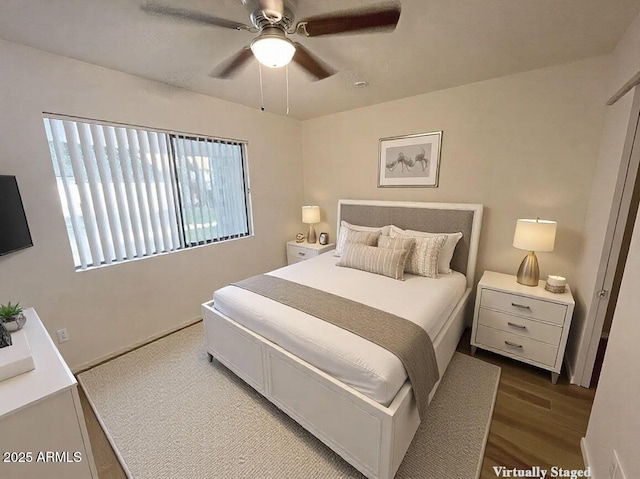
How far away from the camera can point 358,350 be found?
1.37 m

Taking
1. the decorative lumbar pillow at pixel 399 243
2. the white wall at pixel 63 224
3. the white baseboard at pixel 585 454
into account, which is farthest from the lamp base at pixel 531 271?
the white wall at pixel 63 224

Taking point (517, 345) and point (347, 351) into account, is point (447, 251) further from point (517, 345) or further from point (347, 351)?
point (347, 351)

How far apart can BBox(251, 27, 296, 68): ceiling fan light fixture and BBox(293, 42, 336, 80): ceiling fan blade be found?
140 millimetres

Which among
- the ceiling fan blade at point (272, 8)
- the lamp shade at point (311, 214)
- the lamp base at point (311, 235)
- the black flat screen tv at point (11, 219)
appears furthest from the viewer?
the lamp base at point (311, 235)

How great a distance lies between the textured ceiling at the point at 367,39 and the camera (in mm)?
1409

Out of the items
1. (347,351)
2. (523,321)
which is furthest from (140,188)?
(523,321)

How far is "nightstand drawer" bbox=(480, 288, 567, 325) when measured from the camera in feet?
6.43

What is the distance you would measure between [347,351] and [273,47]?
5.19 ft

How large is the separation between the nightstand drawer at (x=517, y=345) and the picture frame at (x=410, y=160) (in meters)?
1.52

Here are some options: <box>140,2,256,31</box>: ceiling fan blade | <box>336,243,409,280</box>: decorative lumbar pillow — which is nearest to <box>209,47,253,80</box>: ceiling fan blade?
<box>140,2,256,31</box>: ceiling fan blade

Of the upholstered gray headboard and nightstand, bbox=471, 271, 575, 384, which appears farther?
the upholstered gray headboard

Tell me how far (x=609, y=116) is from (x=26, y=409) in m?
3.74

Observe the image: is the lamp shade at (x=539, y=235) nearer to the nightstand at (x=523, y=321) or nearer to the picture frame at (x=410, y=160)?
the nightstand at (x=523, y=321)

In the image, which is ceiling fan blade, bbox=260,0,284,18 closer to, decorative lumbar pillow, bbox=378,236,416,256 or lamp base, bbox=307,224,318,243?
decorative lumbar pillow, bbox=378,236,416,256
